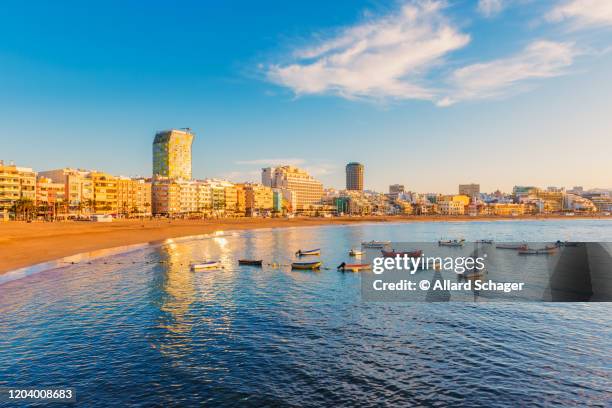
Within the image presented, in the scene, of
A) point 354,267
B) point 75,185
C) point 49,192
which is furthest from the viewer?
point 75,185

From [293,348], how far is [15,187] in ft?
514

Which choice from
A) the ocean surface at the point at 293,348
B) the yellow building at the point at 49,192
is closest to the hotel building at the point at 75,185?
the yellow building at the point at 49,192

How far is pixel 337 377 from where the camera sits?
20.8m

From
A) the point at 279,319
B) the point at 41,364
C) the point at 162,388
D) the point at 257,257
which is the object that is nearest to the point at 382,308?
the point at 279,319

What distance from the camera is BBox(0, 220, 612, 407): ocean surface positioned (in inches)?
758

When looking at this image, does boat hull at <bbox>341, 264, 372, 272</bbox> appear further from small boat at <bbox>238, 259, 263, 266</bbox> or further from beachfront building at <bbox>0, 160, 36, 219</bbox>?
beachfront building at <bbox>0, 160, 36, 219</bbox>

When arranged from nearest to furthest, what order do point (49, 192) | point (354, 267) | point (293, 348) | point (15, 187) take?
point (293, 348), point (354, 267), point (15, 187), point (49, 192)

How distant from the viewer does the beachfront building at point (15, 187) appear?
142750 millimetres

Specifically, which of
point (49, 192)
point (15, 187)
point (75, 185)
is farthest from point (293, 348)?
point (75, 185)

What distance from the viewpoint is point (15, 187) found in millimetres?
146125

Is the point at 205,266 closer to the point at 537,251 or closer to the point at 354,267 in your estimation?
the point at 354,267

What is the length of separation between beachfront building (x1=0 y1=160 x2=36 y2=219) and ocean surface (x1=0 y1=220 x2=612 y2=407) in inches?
4868

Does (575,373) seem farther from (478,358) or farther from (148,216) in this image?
(148,216)

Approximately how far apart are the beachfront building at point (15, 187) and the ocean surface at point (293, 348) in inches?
4868
